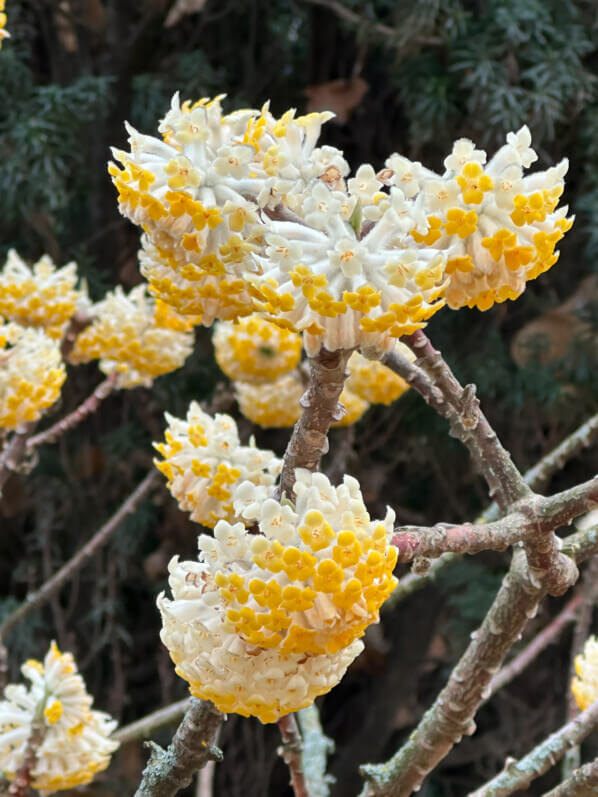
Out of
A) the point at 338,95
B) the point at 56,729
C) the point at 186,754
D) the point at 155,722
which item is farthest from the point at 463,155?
the point at 338,95

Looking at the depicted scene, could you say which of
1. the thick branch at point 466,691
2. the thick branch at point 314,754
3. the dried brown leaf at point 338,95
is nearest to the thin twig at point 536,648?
the thick branch at point 314,754

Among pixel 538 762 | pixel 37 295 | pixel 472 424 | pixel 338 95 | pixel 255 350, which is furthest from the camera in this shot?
pixel 338 95

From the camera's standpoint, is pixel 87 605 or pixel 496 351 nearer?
pixel 496 351

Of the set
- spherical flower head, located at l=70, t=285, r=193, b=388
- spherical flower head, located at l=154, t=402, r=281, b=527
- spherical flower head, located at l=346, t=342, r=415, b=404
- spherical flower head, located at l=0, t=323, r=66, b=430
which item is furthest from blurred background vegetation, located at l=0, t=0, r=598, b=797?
spherical flower head, located at l=154, t=402, r=281, b=527

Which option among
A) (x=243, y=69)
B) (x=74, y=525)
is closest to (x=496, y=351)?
(x=243, y=69)

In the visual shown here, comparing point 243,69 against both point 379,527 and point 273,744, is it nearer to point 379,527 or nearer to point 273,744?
→ point 273,744

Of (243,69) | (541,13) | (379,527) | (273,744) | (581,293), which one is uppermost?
(243,69)

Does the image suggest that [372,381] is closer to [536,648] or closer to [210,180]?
[536,648]
